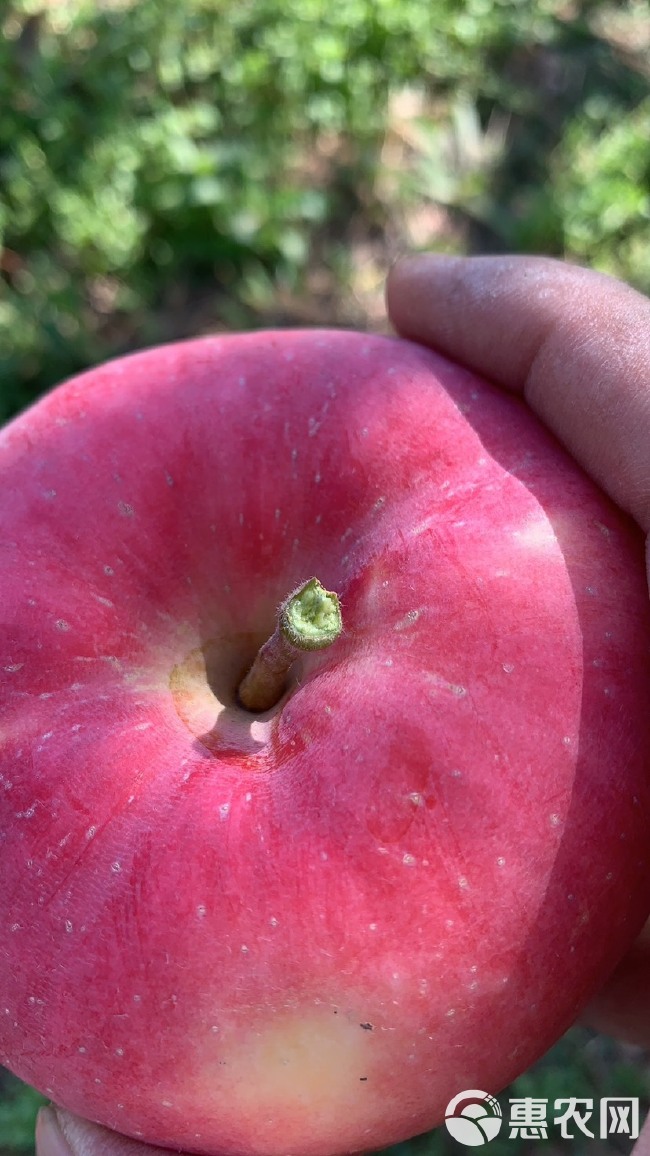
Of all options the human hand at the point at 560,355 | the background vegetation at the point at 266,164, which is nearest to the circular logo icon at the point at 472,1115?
the human hand at the point at 560,355

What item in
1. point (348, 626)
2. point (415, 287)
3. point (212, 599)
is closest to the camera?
point (348, 626)

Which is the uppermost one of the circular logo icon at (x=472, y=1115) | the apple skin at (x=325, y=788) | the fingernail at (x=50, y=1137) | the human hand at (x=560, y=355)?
the human hand at (x=560, y=355)

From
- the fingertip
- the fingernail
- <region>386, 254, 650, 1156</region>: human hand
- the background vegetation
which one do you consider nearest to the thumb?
the fingernail

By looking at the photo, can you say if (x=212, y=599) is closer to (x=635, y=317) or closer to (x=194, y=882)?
(x=194, y=882)

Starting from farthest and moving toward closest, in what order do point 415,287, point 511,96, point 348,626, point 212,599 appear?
point 511,96 < point 415,287 < point 212,599 < point 348,626

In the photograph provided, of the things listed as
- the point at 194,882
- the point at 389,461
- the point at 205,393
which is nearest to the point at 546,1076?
the point at 194,882

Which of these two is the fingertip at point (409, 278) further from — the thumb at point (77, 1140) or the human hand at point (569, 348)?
the thumb at point (77, 1140)
